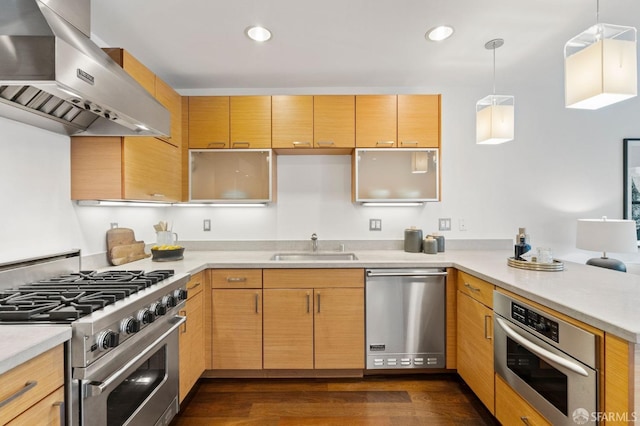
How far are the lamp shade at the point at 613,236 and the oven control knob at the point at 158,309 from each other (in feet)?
11.0

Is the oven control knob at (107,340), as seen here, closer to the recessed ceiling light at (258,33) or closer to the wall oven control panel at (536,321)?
the wall oven control panel at (536,321)

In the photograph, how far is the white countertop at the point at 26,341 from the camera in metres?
0.84

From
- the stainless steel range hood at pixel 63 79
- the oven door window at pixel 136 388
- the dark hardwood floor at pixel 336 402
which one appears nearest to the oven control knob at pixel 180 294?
the oven door window at pixel 136 388

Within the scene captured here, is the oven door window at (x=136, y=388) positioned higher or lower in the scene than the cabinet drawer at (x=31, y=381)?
lower

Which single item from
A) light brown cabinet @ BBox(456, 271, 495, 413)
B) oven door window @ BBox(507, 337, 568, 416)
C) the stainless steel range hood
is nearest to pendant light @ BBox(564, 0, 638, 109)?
light brown cabinet @ BBox(456, 271, 495, 413)

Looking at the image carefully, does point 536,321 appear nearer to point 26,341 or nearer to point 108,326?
point 108,326

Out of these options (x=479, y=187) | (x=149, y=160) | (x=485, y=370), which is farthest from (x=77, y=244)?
(x=479, y=187)

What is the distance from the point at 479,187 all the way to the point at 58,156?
10.8 ft

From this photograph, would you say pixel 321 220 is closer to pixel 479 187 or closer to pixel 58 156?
pixel 479 187

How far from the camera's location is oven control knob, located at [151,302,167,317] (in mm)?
1499

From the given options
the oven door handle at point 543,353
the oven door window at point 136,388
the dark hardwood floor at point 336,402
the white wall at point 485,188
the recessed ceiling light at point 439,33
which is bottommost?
the dark hardwood floor at point 336,402

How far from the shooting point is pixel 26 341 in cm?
93

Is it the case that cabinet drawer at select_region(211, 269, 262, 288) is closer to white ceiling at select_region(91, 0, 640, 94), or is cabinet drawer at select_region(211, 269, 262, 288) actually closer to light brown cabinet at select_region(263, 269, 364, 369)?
light brown cabinet at select_region(263, 269, 364, 369)

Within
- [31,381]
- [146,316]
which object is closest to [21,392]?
[31,381]
